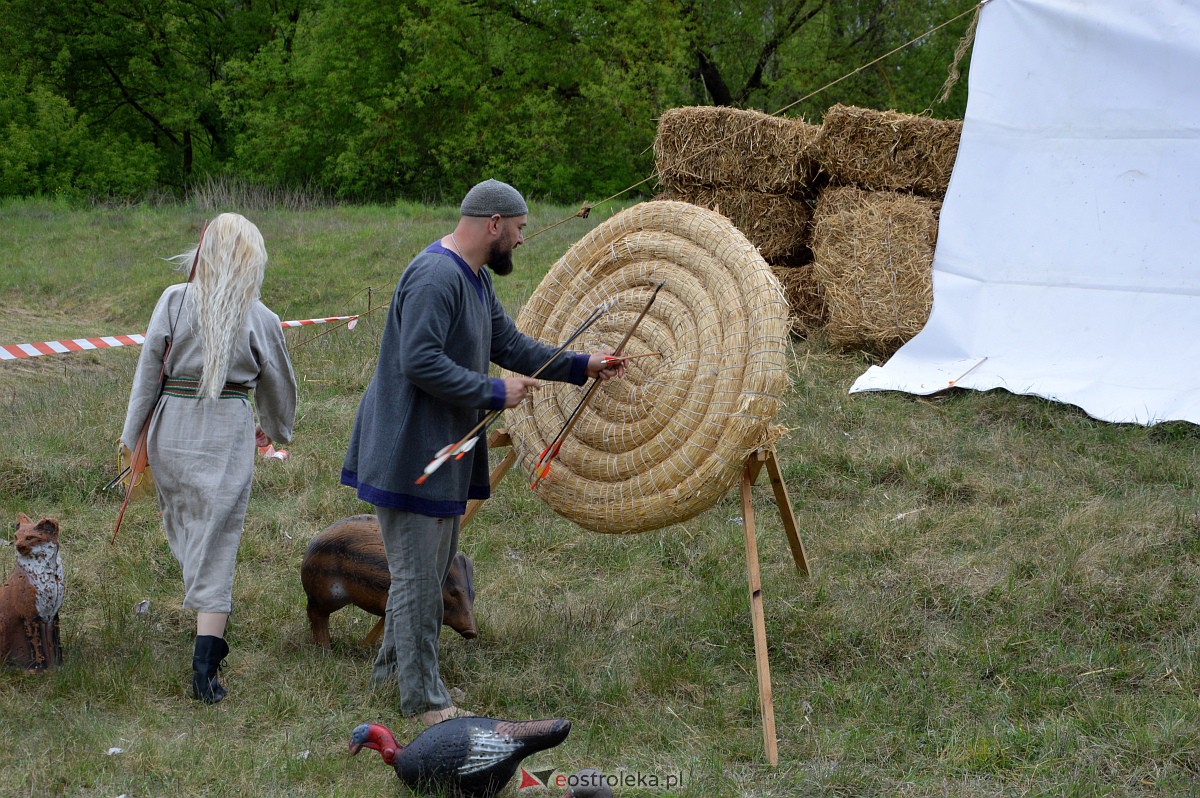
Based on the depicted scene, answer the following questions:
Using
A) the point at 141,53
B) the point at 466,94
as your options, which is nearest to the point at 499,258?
the point at 466,94

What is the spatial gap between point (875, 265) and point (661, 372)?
4930mm

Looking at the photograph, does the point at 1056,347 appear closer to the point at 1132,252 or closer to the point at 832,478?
the point at 1132,252

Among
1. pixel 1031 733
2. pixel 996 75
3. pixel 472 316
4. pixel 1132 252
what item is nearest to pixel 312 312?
pixel 996 75

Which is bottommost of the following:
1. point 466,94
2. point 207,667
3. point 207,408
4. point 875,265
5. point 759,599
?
point 207,667

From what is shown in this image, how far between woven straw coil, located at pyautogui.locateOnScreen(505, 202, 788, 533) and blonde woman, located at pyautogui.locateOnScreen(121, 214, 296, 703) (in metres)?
1.04

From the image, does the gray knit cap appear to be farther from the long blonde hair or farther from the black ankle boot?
the black ankle boot

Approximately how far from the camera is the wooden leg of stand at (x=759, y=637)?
3521 mm

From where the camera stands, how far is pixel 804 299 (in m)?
→ 9.30

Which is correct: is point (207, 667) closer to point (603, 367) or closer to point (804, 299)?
point (603, 367)

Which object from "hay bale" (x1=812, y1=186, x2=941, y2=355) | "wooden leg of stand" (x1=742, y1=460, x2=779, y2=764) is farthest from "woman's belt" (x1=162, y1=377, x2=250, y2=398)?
"hay bale" (x1=812, y1=186, x2=941, y2=355)

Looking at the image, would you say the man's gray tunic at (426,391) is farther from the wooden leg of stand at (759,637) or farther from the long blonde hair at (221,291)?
the wooden leg of stand at (759,637)

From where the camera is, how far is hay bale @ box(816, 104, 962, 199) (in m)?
8.66

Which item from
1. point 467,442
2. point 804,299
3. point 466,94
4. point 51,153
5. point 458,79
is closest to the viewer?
point 467,442

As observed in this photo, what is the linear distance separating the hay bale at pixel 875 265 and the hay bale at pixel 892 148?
14 centimetres
